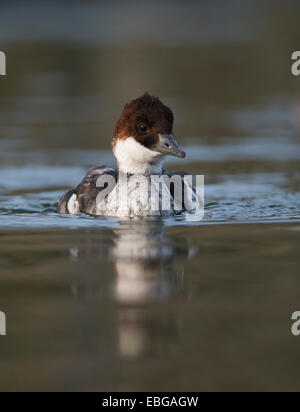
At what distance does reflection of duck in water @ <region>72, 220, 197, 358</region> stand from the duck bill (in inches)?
31.4

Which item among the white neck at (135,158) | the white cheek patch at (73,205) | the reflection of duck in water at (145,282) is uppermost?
the white neck at (135,158)

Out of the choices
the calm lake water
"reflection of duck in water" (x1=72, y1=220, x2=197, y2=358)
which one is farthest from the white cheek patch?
"reflection of duck in water" (x1=72, y1=220, x2=197, y2=358)

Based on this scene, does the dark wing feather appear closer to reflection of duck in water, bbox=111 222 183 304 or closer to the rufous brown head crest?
the rufous brown head crest

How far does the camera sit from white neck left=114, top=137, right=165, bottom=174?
10.2 meters

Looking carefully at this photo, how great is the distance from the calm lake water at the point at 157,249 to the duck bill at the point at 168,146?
2.59 ft

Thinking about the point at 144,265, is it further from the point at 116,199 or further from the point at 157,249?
the point at 116,199

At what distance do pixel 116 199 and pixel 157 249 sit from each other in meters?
1.83

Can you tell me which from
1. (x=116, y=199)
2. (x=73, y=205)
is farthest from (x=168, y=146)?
(x=73, y=205)

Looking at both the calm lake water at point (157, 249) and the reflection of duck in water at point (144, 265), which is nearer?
the calm lake water at point (157, 249)

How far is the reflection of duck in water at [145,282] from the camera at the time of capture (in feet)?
19.3

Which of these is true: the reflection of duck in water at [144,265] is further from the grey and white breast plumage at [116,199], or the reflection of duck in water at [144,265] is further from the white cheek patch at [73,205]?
the white cheek patch at [73,205]

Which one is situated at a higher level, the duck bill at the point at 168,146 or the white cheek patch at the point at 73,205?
the duck bill at the point at 168,146

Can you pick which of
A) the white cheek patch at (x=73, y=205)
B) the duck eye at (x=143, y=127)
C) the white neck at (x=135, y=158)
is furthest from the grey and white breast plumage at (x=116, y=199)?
the duck eye at (x=143, y=127)

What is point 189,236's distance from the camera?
9.16 metres
